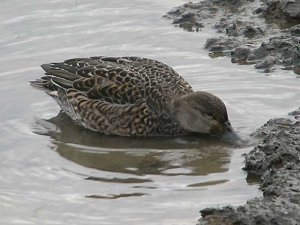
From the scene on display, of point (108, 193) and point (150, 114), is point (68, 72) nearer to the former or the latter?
point (150, 114)

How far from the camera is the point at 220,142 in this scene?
10.6 meters

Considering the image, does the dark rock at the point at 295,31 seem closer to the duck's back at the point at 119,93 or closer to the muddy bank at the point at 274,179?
the duck's back at the point at 119,93

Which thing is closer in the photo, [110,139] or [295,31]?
[110,139]

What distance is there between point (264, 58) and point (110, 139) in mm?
2651

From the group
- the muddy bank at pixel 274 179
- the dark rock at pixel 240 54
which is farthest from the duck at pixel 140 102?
the dark rock at pixel 240 54

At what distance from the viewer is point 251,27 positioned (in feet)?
44.0

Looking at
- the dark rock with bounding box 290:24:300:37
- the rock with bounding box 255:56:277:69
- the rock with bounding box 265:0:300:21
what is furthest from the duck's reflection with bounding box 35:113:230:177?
the rock with bounding box 265:0:300:21

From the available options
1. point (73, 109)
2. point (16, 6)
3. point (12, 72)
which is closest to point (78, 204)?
point (73, 109)

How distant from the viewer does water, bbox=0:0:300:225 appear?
885 cm

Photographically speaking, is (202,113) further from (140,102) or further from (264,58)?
(264,58)

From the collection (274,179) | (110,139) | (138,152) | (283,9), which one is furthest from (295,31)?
(274,179)

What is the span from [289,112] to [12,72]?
12.4 ft

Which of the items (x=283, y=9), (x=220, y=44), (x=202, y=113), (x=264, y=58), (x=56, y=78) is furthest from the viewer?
(x=283, y=9)

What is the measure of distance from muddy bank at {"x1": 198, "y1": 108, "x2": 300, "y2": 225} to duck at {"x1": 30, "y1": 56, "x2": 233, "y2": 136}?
0.77 metres
